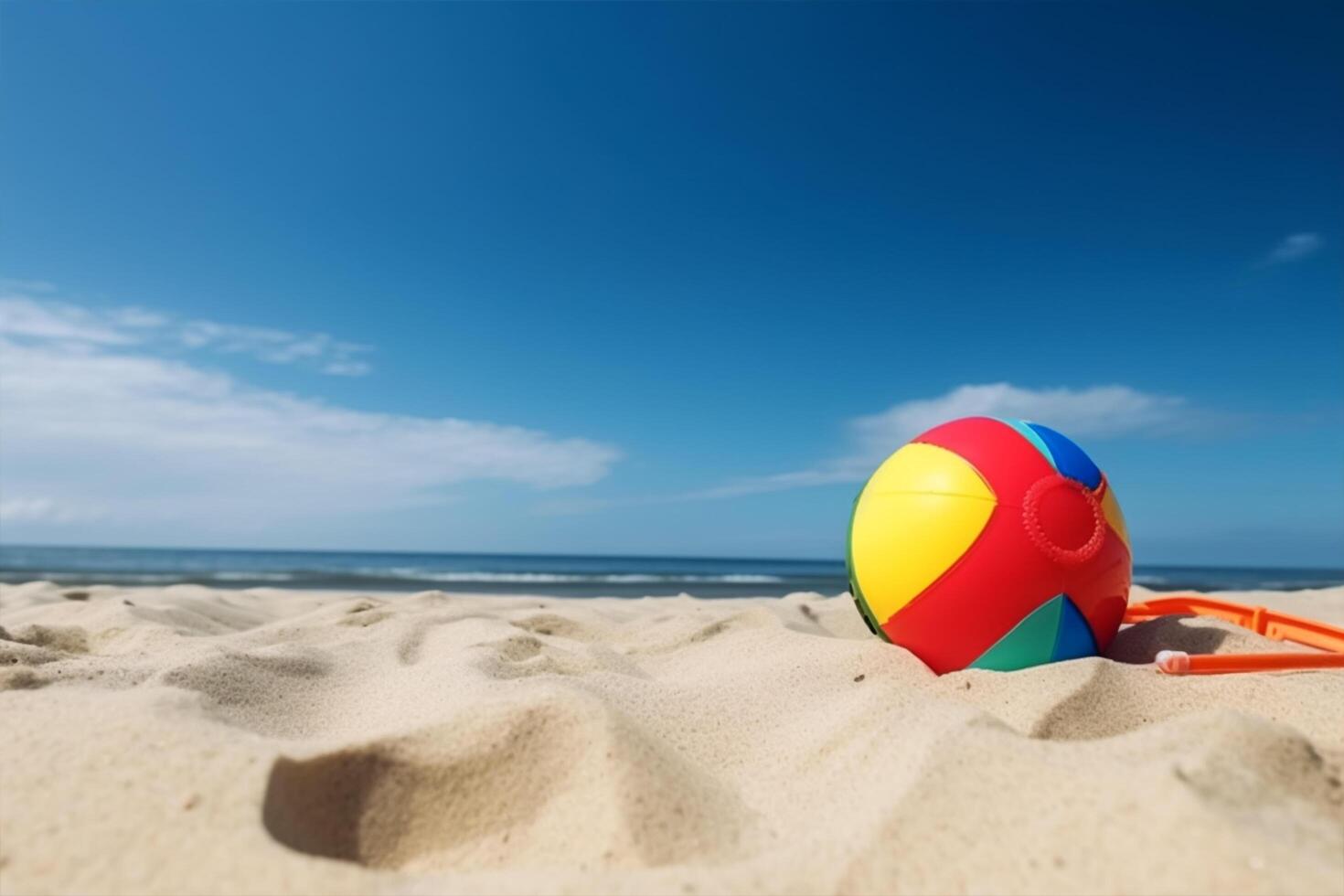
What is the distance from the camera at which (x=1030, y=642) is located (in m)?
2.53

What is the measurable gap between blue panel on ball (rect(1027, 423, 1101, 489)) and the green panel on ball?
17.7 inches

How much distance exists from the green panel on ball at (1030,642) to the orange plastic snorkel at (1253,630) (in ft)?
1.10

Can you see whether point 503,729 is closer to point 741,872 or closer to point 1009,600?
point 741,872

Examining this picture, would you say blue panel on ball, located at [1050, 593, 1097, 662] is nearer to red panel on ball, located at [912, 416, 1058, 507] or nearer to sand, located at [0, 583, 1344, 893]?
sand, located at [0, 583, 1344, 893]

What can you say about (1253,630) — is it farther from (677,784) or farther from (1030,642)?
(677,784)

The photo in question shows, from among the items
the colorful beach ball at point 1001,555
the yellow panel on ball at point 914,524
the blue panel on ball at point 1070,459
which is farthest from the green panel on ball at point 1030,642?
the blue panel on ball at point 1070,459

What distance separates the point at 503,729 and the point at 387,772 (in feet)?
0.87

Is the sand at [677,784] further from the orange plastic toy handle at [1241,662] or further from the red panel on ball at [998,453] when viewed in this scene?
the red panel on ball at [998,453]

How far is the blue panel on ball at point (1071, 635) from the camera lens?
2.54m

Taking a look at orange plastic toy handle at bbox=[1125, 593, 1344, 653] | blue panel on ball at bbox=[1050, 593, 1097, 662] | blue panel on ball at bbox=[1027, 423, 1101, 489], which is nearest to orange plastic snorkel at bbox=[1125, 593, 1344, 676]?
orange plastic toy handle at bbox=[1125, 593, 1344, 653]

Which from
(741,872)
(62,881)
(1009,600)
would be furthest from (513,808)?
(1009,600)

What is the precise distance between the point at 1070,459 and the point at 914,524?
2.08 feet

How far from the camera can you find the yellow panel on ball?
257 cm

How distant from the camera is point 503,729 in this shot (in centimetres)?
177
